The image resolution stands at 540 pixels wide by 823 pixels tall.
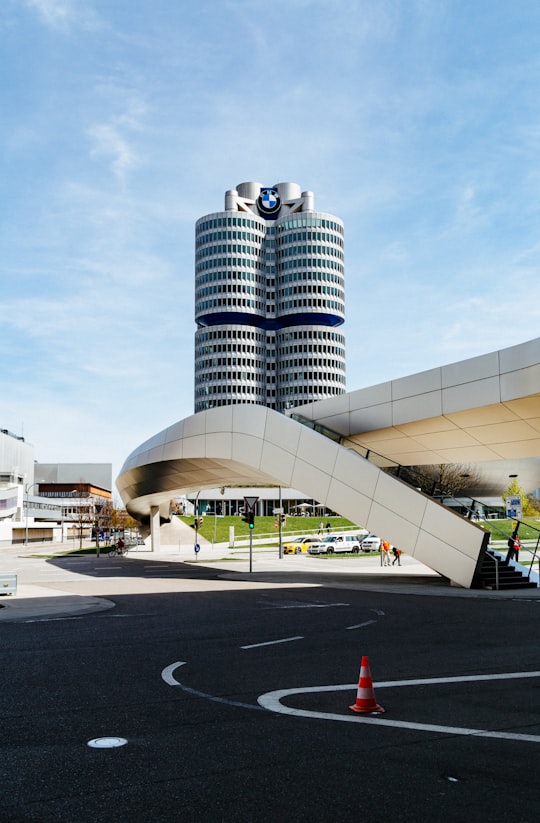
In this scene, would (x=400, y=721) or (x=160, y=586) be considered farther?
(x=160, y=586)

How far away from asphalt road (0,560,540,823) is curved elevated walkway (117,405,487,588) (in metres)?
10.4

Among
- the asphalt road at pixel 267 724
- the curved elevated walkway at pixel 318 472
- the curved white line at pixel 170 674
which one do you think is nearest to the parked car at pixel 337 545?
the curved elevated walkway at pixel 318 472

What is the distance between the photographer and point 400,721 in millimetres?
7273

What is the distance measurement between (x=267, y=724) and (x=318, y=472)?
72.5 ft

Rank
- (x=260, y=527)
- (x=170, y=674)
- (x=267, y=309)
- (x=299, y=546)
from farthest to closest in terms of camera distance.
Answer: (x=267, y=309)
(x=260, y=527)
(x=299, y=546)
(x=170, y=674)

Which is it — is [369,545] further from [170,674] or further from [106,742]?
[106,742]

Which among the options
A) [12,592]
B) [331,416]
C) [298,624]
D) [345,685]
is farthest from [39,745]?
[331,416]

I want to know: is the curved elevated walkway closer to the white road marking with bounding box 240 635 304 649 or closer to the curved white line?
the white road marking with bounding box 240 635 304 649

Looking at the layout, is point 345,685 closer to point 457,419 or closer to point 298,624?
point 298,624

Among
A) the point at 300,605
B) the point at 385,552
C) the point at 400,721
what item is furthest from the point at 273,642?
the point at 385,552

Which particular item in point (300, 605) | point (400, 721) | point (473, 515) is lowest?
point (300, 605)

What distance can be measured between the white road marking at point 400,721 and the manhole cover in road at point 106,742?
1791 mm

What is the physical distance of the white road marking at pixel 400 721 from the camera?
22.3ft

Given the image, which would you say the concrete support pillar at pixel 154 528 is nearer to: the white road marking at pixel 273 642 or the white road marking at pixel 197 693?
the white road marking at pixel 273 642
